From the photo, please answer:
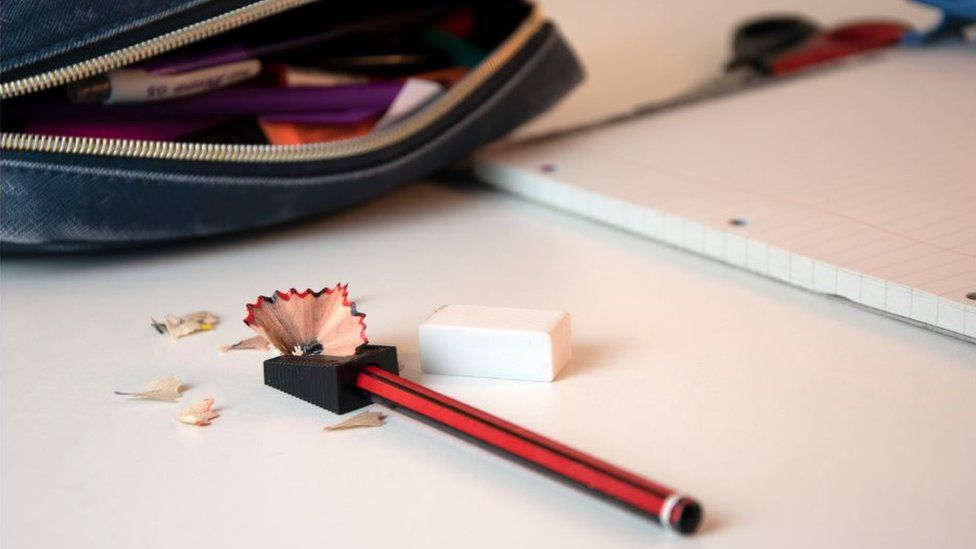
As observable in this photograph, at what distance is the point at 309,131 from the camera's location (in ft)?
2.82

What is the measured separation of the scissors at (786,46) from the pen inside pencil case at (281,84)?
216 mm

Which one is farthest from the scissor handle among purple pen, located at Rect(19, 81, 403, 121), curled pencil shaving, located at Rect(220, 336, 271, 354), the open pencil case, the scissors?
curled pencil shaving, located at Rect(220, 336, 271, 354)

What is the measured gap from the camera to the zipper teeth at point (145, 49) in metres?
0.71

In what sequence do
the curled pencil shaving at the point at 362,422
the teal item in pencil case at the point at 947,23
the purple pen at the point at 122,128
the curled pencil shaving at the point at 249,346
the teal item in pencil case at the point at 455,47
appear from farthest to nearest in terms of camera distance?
the teal item in pencil case at the point at 947,23 < the teal item in pencil case at the point at 455,47 < the purple pen at the point at 122,128 < the curled pencil shaving at the point at 249,346 < the curled pencil shaving at the point at 362,422

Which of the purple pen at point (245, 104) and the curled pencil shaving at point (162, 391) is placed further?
the purple pen at point (245, 104)

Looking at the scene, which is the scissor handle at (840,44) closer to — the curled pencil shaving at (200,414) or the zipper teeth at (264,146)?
the zipper teeth at (264,146)

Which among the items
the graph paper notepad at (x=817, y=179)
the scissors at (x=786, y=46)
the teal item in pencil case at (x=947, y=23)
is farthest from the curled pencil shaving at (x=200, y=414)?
the teal item in pencil case at (x=947, y=23)

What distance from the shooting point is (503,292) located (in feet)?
2.33

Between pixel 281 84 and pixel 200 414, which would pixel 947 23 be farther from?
pixel 200 414

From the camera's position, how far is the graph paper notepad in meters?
0.64

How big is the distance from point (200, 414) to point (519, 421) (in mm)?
157

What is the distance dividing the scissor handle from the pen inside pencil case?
308mm

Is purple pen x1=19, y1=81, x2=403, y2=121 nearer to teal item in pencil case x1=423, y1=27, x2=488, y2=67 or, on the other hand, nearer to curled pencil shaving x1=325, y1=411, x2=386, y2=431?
A: teal item in pencil case x1=423, y1=27, x2=488, y2=67

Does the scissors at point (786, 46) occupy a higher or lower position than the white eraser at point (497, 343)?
higher
